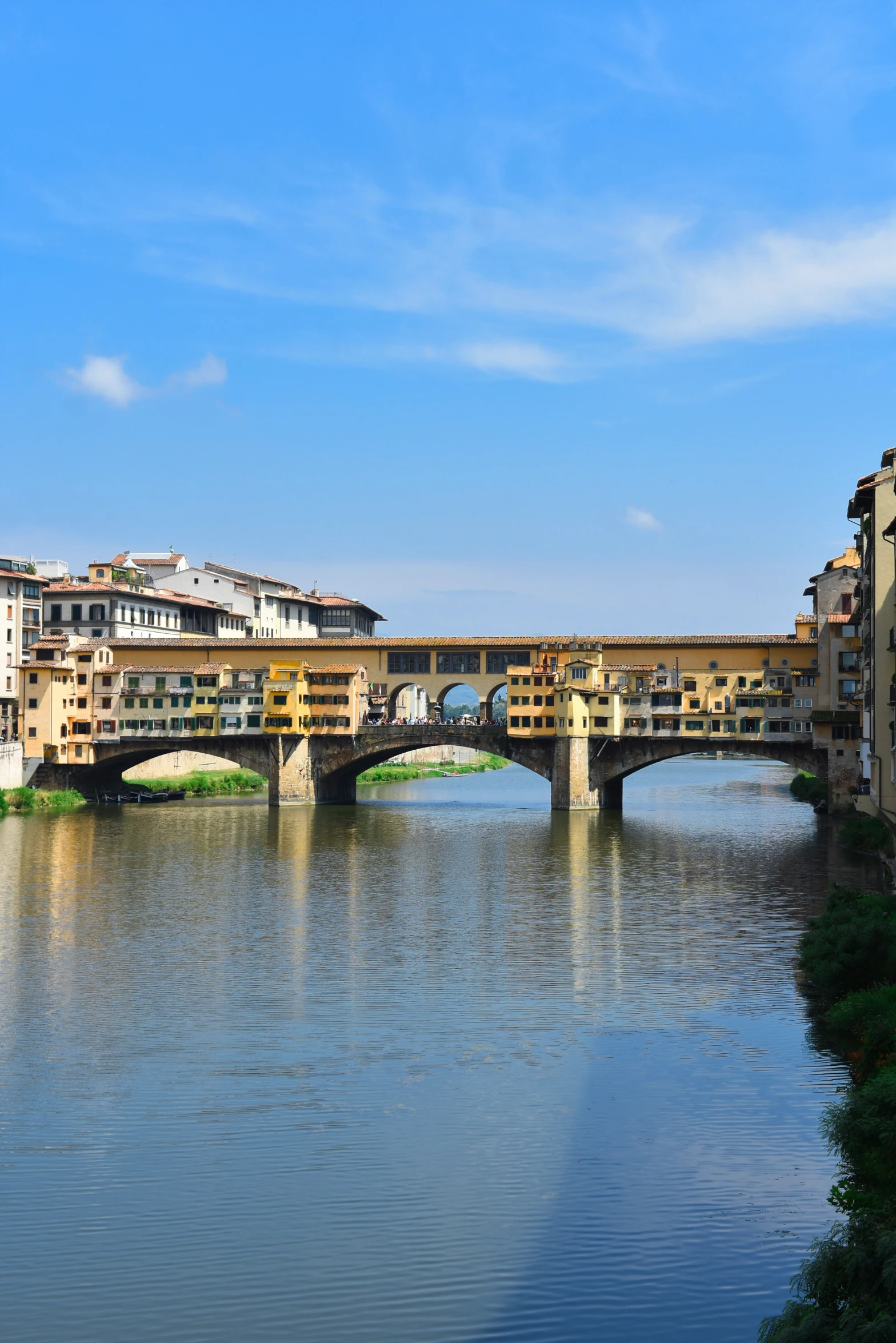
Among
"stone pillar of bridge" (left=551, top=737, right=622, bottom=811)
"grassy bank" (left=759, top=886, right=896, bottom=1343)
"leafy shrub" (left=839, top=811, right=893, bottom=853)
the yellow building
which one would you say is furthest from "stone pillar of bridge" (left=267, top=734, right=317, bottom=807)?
"grassy bank" (left=759, top=886, right=896, bottom=1343)

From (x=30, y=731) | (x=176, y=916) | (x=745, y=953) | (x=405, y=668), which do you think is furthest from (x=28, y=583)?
(x=745, y=953)

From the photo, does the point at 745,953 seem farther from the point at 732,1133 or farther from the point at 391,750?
the point at 391,750

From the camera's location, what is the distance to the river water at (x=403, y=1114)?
45.9 feet

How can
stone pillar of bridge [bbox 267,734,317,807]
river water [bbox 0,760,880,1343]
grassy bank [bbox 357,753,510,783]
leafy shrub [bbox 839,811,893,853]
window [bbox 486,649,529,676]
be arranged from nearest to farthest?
river water [bbox 0,760,880,1343]
leafy shrub [bbox 839,811,893,853]
stone pillar of bridge [bbox 267,734,317,807]
window [bbox 486,649,529,676]
grassy bank [bbox 357,753,510,783]

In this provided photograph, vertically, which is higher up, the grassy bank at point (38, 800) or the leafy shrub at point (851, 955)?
the grassy bank at point (38, 800)

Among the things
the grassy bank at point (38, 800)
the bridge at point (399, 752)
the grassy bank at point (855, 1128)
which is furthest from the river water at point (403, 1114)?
the grassy bank at point (38, 800)

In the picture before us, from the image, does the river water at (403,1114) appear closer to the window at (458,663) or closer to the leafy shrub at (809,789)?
the leafy shrub at (809,789)

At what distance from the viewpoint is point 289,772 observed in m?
70.5

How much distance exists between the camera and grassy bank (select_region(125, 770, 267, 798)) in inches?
3098

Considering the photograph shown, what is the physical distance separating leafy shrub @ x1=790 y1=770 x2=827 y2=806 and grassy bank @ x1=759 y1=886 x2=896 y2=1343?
37.2m

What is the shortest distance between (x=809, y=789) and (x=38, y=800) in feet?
133

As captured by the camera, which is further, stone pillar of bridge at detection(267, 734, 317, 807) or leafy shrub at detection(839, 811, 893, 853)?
stone pillar of bridge at detection(267, 734, 317, 807)

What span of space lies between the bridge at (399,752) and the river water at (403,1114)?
24.7m

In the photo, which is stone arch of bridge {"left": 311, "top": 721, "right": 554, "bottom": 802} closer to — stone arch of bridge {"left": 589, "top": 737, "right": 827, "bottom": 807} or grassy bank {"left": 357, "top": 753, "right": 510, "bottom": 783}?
stone arch of bridge {"left": 589, "top": 737, "right": 827, "bottom": 807}
